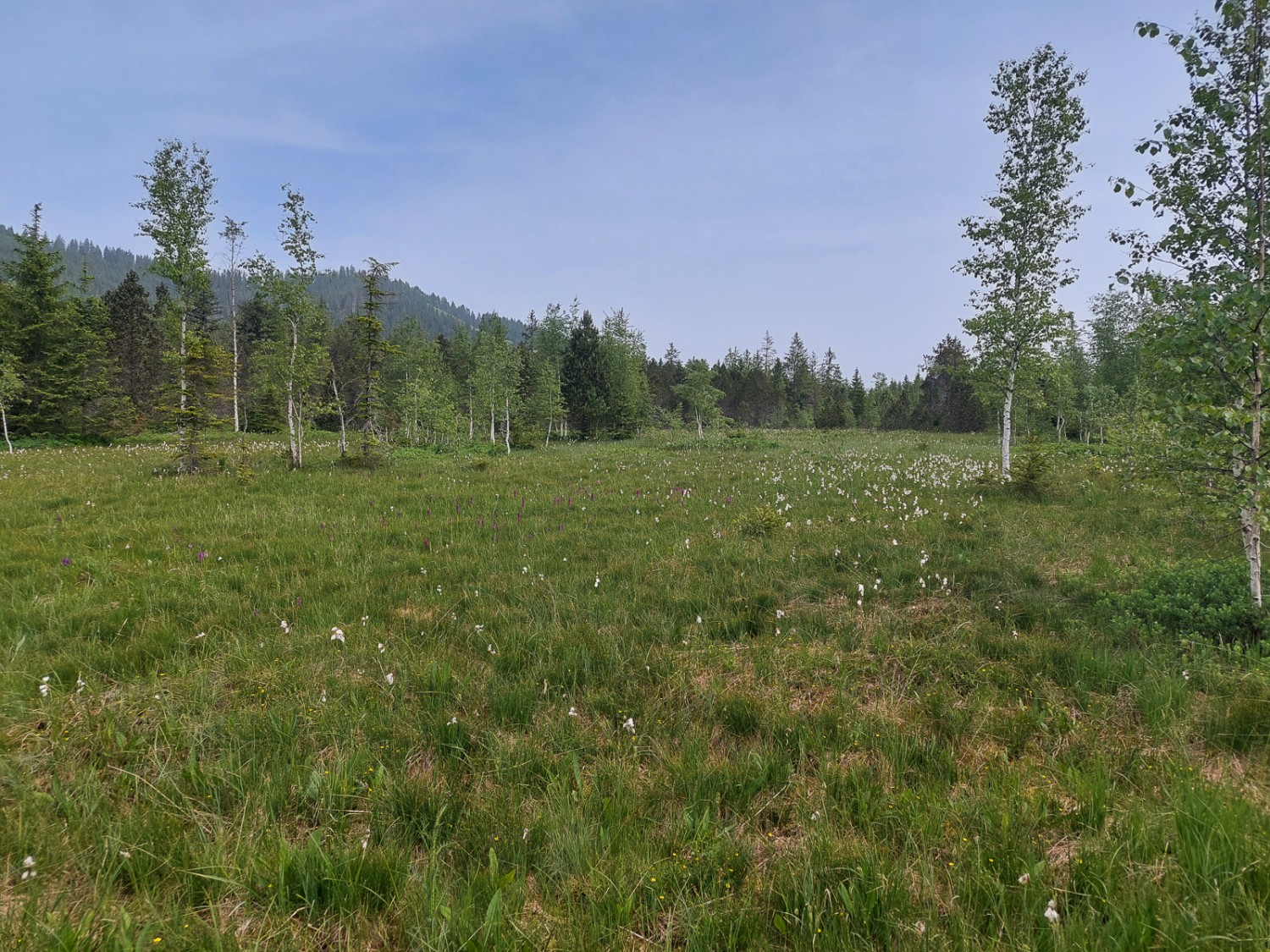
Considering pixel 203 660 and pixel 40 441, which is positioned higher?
pixel 40 441

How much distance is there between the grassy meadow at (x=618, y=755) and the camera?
1.93 m

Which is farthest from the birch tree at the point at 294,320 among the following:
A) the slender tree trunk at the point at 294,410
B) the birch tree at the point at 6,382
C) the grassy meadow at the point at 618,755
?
the birch tree at the point at 6,382

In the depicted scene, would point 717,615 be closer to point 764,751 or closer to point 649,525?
point 764,751

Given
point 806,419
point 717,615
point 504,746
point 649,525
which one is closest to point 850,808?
point 504,746

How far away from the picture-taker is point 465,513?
9.72m

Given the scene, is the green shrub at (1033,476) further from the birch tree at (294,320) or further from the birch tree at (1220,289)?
the birch tree at (294,320)

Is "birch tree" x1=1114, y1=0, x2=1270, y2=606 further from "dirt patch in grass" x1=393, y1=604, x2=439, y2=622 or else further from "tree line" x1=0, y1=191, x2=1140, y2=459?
"dirt patch in grass" x1=393, y1=604, x2=439, y2=622

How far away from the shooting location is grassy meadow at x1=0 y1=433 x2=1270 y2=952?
6.32 feet

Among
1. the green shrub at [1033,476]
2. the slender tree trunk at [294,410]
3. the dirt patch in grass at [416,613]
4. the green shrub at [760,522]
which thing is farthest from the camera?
the slender tree trunk at [294,410]

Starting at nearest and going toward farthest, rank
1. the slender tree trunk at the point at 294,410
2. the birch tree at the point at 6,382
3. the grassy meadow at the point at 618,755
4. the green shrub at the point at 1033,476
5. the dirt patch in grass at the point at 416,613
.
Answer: the grassy meadow at the point at 618,755, the dirt patch in grass at the point at 416,613, the green shrub at the point at 1033,476, the slender tree trunk at the point at 294,410, the birch tree at the point at 6,382

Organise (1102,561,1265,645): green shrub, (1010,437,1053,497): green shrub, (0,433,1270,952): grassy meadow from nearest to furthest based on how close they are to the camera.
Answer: (0,433,1270,952): grassy meadow < (1102,561,1265,645): green shrub < (1010,437,1053,497): green shrub

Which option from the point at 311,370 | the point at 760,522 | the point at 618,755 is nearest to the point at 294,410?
the point at 311,370

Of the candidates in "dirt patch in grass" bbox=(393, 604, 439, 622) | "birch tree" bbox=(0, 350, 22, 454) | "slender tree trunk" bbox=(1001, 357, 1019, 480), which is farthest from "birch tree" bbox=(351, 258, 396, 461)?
"slender tree trunk" bbox=(1001, 357, 1019, 480)

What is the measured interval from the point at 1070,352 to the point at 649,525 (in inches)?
1964
